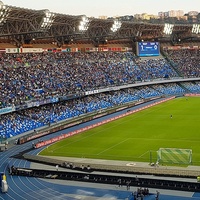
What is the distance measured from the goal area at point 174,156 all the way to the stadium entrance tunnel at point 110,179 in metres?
6.23

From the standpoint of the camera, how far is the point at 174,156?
1639 inches

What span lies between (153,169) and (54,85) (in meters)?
45.7

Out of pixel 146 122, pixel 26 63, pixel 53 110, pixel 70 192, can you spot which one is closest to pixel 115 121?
pixel 146 122

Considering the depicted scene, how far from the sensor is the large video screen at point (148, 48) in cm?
11725

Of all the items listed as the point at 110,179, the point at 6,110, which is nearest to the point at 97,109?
the point at 6,110

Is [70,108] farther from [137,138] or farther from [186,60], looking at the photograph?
[186,60]

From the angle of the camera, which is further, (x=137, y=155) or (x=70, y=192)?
(x=137, y=155)

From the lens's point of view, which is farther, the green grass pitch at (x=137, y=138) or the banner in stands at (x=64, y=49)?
the banner in stands at (x=64, y=49)

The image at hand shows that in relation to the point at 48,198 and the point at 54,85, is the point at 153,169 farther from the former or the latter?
the point at 54,85

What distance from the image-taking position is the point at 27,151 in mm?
49688

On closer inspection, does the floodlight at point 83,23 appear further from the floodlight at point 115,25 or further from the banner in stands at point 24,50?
the floodlight at point 115,25

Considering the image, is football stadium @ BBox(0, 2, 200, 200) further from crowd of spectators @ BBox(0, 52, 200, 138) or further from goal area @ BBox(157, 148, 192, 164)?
crowd of spectators @ BBox(0, 52, 200, 138)

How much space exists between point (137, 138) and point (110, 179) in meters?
20.4

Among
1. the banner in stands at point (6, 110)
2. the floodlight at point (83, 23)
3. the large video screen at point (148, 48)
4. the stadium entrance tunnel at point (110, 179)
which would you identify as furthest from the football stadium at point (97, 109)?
the floodlight at point (83, 23)
